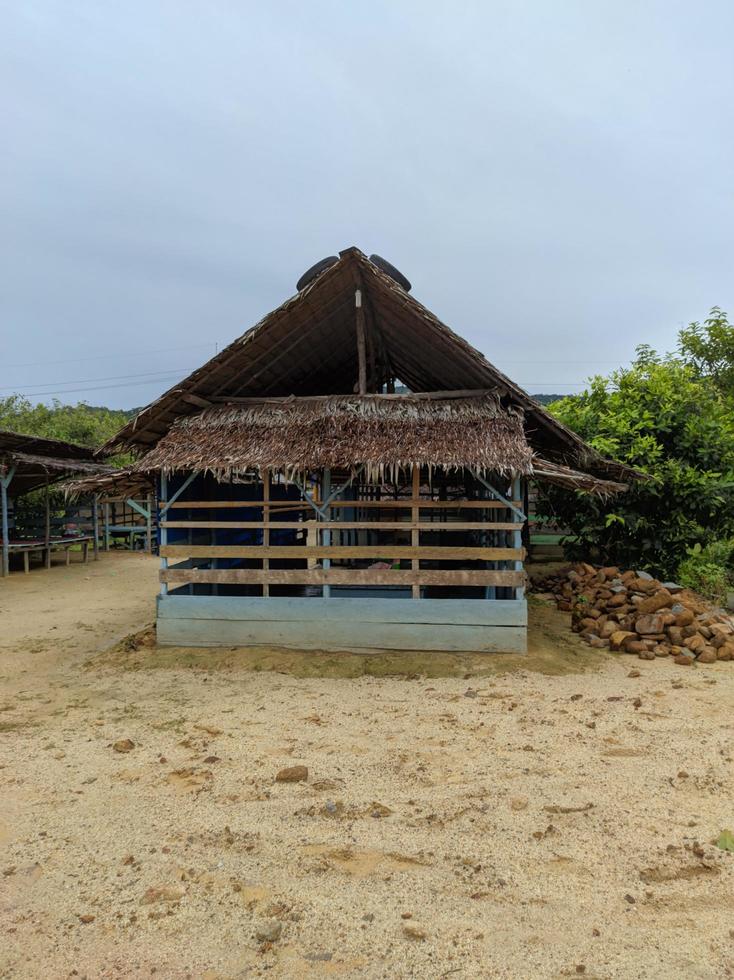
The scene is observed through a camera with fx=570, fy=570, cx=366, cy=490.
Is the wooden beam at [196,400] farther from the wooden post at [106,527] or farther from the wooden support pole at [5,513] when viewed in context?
the wooden post at [106,527]

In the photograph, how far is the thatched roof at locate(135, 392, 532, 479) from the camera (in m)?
6.64

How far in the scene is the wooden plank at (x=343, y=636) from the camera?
6.76 metres

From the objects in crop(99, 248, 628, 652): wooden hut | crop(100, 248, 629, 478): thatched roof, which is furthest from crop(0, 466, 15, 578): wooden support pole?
crop(99, 248, 628, 652): wooden hut

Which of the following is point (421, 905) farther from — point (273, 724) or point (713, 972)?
point (273, 724)

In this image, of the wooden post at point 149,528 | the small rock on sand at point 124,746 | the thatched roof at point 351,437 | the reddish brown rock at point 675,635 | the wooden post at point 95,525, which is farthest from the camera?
the wooden post at point 149,528

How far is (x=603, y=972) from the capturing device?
2.34 m

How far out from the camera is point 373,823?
11.4 ft

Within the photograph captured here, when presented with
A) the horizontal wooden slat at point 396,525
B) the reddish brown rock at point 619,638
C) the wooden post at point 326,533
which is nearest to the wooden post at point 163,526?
the horizontal wooden slat at point 396,525

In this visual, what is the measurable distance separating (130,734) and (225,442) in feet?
11.8

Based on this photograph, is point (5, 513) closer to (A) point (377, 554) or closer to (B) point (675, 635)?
(A) point (377, 554)

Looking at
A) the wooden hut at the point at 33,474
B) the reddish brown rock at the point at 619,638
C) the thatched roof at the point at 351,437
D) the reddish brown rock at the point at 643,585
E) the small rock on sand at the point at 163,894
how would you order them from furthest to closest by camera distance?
the wooden hut at the point at 33,474
the reddish brown rock at the point at 643,585
the reddish brown rock at the point at 619,638
the thatched roof at the point at 351,437
the small rock on sand at the point at 163,894

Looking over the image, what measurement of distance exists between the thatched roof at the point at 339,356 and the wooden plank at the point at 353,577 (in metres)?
2.15

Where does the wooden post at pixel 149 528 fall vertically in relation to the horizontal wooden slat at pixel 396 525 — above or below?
below

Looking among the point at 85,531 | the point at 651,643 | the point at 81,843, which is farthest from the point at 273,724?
the point at 85,531
